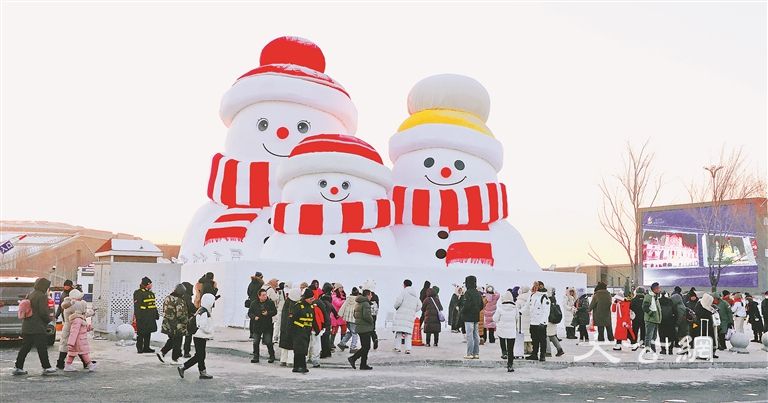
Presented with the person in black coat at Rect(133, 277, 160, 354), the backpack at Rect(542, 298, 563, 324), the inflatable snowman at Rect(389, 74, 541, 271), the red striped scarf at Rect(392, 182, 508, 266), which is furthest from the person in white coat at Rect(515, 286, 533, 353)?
the inflatable snowman at Rect(389, 74, 541, 271)

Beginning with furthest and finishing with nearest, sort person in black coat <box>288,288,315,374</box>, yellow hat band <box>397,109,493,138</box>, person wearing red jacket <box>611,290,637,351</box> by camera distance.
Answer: yellow hat band <box>397,109,493,138</box>
person wearing red jacket <box>611,290,637,351</box>
person in black coat <box>288,288,315,374</box>

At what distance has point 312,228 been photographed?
850 inches

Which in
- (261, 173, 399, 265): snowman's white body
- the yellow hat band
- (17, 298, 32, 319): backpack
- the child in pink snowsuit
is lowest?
the child in pink snowsuit

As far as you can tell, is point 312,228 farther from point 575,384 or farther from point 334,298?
point 575,384

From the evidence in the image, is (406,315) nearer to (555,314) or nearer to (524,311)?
(524,311)

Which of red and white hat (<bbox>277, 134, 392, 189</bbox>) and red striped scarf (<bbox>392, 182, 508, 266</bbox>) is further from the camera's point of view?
red striped scarf (<bbox>392, 182, 508, 266</bbox>)

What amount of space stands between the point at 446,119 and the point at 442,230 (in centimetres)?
345

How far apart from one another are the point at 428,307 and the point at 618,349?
410 centimetres

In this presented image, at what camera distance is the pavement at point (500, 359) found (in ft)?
44.1

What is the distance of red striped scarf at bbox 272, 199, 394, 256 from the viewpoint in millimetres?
21594

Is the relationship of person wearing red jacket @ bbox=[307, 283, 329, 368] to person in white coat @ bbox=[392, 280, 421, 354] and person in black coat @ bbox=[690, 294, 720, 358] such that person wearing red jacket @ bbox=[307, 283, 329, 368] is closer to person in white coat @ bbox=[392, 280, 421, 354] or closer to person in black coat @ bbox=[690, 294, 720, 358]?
person in white coat @ bbox=[392, 280, 421, 354]

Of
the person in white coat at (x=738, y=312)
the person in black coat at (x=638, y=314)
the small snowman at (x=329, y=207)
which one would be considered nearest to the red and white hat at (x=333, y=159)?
the small snowman at (x=329, y=207)

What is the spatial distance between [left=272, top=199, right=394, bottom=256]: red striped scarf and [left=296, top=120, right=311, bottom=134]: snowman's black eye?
2.86m

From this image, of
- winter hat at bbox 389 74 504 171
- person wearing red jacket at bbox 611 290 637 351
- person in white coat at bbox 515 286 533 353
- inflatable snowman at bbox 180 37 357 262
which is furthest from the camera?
winter hat at bbox 389 74 504 171
